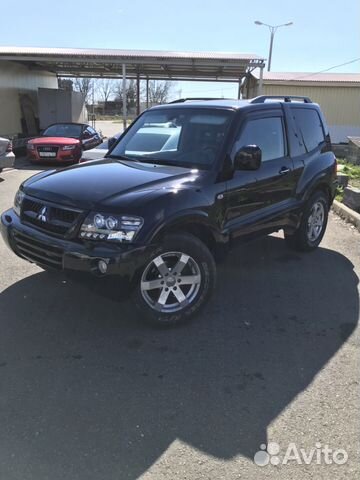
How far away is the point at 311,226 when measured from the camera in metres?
5.82

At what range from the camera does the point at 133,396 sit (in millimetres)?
2883

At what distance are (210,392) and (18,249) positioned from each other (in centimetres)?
208

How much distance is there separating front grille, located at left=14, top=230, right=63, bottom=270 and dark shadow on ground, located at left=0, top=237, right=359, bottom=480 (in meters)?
0.54

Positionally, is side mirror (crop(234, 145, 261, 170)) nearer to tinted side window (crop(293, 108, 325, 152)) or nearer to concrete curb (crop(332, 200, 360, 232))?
tinted side window (crop(293, 108, 325, 152))

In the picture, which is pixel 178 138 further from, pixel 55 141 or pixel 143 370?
pixel 55 141

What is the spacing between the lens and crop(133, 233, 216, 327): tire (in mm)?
3541

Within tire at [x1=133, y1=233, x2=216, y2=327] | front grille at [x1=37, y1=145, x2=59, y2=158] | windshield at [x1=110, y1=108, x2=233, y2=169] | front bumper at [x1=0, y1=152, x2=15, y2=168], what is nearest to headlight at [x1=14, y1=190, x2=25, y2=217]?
windshield at [x1=110, y1=108, x2=233, y2=169]

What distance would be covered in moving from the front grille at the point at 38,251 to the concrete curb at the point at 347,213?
5302 millimetres

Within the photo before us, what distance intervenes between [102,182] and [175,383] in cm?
174

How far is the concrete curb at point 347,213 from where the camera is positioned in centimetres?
729

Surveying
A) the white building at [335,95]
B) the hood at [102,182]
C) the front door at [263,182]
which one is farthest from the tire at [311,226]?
the white building at [335,95]

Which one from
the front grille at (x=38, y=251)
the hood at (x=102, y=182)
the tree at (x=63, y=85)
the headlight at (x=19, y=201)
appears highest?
the hood at (x=102, y=182)

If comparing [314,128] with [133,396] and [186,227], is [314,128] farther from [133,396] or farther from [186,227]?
[133,396]

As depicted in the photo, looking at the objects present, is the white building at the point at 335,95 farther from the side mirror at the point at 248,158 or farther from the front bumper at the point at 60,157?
the side mirror at the point at 248,158
